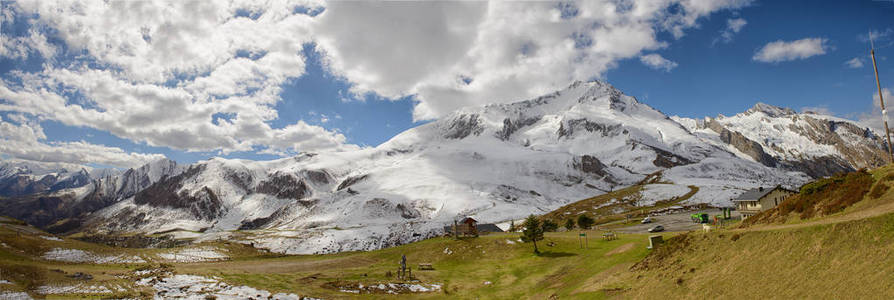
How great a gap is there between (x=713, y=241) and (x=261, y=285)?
37753 mm

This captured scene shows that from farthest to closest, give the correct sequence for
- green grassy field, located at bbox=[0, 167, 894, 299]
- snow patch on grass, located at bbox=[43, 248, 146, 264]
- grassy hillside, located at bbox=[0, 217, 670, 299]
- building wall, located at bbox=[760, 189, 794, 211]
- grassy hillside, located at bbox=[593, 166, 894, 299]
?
building wall, located at bbox=[760, 189, 794, 211], snow patch on grass, located at bbox=[43, 248, 146, 264], grassy hillside, located at bbox=[0, 217, 670, 299], green grassy field, located at bbox=[0, 167, 894, 299], grassy hillside, located at bbox=[593, 166, 894, 299]

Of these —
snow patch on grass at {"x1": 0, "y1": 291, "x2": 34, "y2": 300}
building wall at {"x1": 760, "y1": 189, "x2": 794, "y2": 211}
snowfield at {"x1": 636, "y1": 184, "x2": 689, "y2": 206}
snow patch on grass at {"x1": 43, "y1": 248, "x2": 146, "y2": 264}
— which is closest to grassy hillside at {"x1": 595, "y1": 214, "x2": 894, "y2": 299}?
snow patch on grass at {"x1": 0, "y1": 291, "x2": 34, "y2": 300}

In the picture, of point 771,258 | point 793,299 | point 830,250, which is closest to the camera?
point 793,299

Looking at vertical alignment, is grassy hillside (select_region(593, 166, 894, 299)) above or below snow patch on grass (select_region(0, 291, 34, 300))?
above

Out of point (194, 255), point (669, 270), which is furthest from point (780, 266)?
point (194, 255)

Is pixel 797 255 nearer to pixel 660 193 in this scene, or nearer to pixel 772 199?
pixel 772 199

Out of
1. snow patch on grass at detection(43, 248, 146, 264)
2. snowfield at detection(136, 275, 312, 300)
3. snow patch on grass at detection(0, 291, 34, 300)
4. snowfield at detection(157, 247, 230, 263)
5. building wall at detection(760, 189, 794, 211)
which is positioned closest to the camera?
snow patch on grass at detection(0, 291, 34, 300)

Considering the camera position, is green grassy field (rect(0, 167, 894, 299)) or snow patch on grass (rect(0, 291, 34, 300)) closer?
green grassy field (rect(0, 167, 894, 299))

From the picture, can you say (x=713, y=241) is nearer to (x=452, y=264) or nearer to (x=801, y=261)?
(x=801, y=261)

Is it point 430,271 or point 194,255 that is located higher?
point 194,255

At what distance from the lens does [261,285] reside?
129ft

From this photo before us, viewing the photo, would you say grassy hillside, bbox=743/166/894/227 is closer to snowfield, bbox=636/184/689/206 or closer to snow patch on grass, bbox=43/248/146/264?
snow patch on grass, bbox=43/248/146/264

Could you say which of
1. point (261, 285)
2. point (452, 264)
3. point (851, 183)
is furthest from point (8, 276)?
point (851, 183)

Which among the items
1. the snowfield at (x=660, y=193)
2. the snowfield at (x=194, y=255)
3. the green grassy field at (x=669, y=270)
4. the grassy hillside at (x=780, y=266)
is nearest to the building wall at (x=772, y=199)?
the green grassy field at (x=669, y=270)
